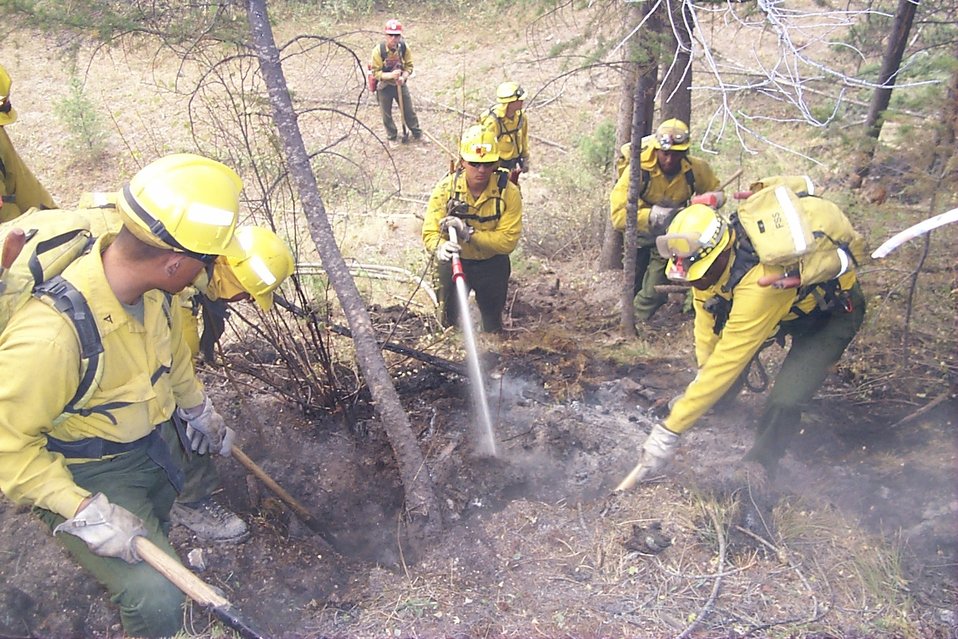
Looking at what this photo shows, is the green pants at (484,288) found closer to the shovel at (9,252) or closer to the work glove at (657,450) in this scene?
the work glove at (657,450)

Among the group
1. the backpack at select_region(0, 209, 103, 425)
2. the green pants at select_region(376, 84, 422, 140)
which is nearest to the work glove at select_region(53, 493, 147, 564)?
the backpack at select_region(0, 209, 103, 425)

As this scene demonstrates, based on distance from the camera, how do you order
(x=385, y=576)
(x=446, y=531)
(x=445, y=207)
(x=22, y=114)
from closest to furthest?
(x=385, y=576) → (x=446, y=531) → (x=445, y=207) → (x=22, y=114)

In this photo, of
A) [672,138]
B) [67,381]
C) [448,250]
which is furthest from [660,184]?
[67,381]

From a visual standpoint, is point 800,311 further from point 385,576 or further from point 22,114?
point 22,114

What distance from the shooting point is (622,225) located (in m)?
5.93

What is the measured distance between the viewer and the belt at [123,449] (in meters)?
2.89

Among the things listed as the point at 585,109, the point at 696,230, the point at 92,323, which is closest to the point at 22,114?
the point at 585,109

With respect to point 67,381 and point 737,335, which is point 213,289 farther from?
point 737,335

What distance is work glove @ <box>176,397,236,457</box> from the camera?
3762 mm

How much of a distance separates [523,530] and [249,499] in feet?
6.09

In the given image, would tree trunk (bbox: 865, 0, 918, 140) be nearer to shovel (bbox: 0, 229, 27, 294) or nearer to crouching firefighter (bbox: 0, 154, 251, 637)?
crouching firefighter (bbox: 0, 154, 251, 637)

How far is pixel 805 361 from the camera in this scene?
4141 mm

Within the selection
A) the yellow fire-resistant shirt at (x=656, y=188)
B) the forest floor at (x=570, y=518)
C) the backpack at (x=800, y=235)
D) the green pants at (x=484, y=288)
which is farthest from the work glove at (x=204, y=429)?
the yellow fire-resistant shirt at (x=656, y=188)

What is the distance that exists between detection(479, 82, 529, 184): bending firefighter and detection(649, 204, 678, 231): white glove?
221cm
